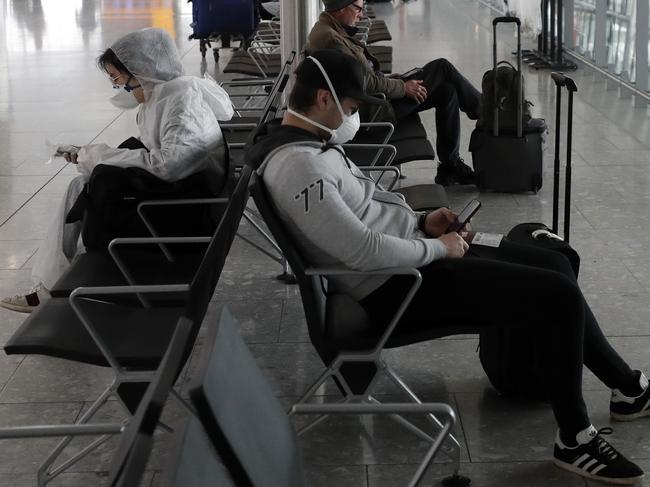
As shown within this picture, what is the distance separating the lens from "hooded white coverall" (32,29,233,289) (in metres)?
4.02

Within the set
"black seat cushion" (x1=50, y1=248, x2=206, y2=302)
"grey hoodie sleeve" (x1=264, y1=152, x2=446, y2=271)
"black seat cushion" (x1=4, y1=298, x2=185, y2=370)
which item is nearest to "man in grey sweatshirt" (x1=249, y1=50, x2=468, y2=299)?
"grey hoodie sleeve" (x1=264, y1=152, x2=446, y2=271)

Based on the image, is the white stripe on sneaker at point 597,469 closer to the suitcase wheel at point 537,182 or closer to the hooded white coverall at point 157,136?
the hooded white coverall at point 157,136

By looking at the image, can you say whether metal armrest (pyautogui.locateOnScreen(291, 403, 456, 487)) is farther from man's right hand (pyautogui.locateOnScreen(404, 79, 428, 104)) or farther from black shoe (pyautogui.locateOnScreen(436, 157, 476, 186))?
black shoe (pyautogui.locateOnScreen(436, 157, 476, 186))

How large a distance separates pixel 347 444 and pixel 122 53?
1.81m

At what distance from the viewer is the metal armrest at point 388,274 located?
2.96 meters

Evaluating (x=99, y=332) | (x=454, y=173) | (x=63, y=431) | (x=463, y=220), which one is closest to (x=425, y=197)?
(x=463, y=220)

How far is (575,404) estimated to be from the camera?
3000 millimetres

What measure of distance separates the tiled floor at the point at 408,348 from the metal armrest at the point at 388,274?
390 millimetres

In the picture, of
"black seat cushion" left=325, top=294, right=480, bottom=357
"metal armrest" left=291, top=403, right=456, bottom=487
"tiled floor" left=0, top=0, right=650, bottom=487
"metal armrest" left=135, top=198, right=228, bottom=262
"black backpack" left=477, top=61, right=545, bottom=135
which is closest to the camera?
"metal armrest" left=291, top=403, right=456, bottom=487

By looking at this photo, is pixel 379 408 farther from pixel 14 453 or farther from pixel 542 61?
pixel 542 61

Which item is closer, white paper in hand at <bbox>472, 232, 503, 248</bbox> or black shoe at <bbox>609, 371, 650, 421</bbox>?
black shoe at <bbox>609, 371, 650, 421</bbox>

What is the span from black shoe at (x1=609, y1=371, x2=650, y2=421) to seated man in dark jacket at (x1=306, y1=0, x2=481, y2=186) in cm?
277

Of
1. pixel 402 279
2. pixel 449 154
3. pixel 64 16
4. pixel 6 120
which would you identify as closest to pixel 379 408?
pixel 402 279

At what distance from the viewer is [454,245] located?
3.21 metres
